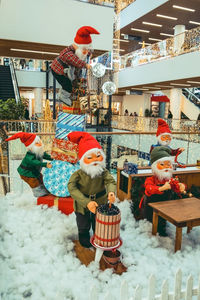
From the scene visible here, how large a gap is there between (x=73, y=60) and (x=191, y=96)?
15.0 m

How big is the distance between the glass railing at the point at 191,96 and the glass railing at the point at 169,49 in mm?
4567

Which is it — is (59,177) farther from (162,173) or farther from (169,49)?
(169,49)

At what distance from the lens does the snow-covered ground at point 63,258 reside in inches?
90.0

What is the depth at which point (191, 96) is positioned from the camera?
16.9 m

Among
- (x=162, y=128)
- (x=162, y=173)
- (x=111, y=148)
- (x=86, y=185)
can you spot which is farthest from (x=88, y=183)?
(x=111, y=148)

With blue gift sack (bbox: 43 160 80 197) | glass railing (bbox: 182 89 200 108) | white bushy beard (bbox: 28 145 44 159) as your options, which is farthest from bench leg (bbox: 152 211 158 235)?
glass railing (bbox: 182 89 200 108)

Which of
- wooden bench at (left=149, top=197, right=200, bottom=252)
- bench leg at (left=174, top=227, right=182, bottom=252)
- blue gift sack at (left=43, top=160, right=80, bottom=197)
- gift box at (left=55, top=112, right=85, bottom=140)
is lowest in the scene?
bench leg at (left=174, top=227, right=182, bottom=252)

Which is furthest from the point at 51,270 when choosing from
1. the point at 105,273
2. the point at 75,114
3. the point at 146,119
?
the point at 146,119

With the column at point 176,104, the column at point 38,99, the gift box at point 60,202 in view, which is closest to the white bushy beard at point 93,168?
the gift box at point 60,202

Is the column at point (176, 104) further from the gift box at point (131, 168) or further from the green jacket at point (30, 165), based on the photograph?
the green jacket at point (30, 165)

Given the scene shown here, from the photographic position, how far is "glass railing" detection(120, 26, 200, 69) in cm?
1049

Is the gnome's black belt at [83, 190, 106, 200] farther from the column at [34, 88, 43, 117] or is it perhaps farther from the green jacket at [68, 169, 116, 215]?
the column at [34, 88, 43, 117]

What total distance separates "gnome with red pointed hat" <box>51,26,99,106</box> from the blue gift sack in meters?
1.02

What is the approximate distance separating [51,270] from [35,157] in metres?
1.64
